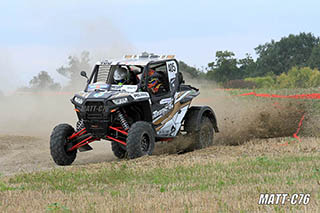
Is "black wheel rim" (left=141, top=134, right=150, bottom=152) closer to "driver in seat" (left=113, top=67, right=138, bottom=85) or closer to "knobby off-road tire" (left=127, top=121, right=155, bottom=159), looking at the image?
"knobby off-road tire" (left=127, top=121, right=155, bottom=159)

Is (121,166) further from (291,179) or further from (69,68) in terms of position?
(69,68)

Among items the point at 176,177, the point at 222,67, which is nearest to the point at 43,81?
the point at 222,67

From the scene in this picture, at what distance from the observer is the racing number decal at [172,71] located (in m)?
13.4

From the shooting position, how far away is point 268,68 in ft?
211

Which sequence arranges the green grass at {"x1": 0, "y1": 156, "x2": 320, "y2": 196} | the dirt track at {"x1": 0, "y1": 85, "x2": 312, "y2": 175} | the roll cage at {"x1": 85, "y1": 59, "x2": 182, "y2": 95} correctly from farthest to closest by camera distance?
the dirt track at {"x1": 0, "y1": 85, "x2": 312, "y2": 175}, the roll cage at {"x1": 85, "y1": 59, "x2": 182, "y2": 95}, the green grass at {"x1": 0, "y1": 156, "x2": 320, "y2": 196}

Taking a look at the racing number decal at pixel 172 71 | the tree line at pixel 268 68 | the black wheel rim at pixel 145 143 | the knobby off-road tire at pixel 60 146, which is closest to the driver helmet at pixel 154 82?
the racing number decal at pixel 172 71

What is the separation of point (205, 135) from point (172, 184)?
583 centimetres

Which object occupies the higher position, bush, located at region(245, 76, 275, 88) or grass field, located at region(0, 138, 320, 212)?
grass field, located at region(0, 138, 320, 212)

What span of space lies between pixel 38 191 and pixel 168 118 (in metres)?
5.18

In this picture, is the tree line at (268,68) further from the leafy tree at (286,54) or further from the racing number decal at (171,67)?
the racing number decal at (171,67)

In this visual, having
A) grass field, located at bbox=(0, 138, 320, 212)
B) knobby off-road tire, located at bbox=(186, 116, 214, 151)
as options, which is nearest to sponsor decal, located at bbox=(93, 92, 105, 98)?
grass field, located at bbox=(0, 138, 320, 212)

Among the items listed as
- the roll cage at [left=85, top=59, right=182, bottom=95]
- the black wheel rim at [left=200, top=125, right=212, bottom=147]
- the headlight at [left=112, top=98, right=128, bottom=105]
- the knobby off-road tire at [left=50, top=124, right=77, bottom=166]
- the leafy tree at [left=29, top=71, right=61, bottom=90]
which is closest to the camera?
the headlight at [left=112, top=98, right=128, bottom=105]

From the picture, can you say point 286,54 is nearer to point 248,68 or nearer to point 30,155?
point 248,68

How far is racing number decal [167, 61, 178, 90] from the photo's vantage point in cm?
1338
